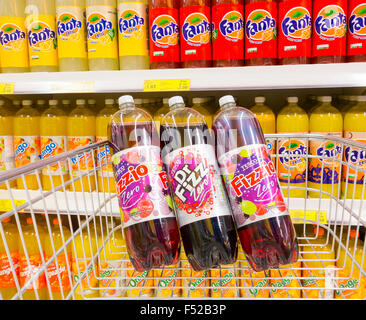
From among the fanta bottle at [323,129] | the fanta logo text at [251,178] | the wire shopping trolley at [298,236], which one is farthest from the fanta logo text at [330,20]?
the fanta logo text at [251,178]

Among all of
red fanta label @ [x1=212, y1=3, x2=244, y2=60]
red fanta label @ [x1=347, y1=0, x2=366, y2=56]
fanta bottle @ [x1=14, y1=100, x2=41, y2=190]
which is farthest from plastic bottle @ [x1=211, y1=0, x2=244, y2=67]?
fanta bottle @ [x1=14, y1=100, x2=41, y2=190]

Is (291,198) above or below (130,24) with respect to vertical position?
below

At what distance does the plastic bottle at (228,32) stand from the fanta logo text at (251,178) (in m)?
0.72

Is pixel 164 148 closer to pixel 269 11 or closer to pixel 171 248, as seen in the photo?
pixel 171 248

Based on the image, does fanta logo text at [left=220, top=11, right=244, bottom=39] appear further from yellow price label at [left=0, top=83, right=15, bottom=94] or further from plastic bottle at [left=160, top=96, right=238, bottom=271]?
yellow price label at [left=0, top=83, right=15, bottom=94]

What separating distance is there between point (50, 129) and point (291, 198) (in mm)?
1155

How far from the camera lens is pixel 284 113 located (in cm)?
147

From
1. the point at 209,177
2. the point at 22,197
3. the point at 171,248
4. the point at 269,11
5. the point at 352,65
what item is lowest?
the point at 22,197

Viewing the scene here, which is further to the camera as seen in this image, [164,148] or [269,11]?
[269,11]

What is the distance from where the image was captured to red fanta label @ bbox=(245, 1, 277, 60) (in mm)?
1285

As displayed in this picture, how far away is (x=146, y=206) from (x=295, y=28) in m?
0.94

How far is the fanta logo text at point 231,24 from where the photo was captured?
1.29m
